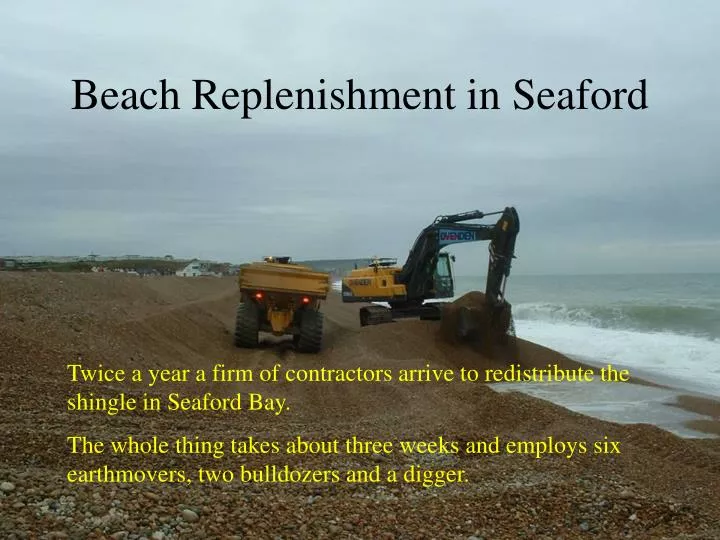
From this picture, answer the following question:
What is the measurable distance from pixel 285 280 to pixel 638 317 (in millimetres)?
25447

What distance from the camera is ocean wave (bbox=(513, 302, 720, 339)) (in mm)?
29538

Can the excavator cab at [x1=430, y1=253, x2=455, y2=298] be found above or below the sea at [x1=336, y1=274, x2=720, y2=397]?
above

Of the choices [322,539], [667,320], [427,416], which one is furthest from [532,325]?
[322,539]

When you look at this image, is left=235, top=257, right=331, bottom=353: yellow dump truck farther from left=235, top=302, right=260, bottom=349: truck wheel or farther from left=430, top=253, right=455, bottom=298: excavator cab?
left=430, top=253, right=455, bottom=298: excavator cab

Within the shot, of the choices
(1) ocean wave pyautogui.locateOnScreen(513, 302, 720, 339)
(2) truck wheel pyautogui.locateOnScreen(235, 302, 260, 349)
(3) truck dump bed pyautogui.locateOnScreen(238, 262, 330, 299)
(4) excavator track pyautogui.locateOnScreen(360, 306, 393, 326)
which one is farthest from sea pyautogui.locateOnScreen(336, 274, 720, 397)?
(2) truck wheel pyautogui.locateOnScreen(235, 302, 260, 349)

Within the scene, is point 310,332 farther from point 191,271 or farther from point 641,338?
point 191,271

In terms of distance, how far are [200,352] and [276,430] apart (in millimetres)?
7581

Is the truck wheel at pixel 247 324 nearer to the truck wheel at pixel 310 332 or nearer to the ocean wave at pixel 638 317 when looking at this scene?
the truck wheel at pixel 310 332

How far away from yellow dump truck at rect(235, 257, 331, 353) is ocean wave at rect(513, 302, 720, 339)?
19.2 meters

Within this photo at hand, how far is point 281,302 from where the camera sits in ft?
48.8

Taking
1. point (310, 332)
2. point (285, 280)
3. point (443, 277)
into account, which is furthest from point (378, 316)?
point (285, 280)

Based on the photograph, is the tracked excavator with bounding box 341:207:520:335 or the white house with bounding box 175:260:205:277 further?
the white house with bounding box 175:260:205:277

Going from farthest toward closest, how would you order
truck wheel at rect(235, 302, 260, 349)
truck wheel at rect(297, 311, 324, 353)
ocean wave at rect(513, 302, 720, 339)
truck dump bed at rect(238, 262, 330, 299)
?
ocean wave at rect(513, 302, 720, 339) → truck wheel at rect(235, 302, 260, 349) → truck wheel at rect(297, 311, 324, 353) → truck dump bed at rect(238, 262, 330, 299)

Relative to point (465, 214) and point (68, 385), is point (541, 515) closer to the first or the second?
point (68, 385)
